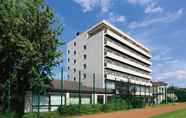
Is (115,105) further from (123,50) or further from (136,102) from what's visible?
(123,50)

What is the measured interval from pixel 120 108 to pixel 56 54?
2121 centimetres

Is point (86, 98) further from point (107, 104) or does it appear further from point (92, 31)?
point (92, 31)

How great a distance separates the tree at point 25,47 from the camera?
29453 millimetres

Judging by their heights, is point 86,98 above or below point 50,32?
below

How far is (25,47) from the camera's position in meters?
28.8

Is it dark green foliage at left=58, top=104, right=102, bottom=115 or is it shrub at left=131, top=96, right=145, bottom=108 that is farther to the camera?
shrub at left=131, top=96, right=145, bottom=108

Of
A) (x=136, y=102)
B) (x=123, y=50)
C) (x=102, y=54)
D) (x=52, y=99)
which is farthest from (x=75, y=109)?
(x=123, y=50)

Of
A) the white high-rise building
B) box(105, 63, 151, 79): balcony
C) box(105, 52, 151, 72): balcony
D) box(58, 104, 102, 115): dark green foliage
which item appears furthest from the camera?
box(105, 52, 151, 72): balcony

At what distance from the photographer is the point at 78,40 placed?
101062 mm

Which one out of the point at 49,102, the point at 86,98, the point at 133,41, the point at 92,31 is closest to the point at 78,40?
the point at 92,31

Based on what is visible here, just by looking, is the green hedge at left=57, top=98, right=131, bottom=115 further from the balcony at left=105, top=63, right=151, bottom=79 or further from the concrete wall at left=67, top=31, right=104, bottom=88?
the balcony at left=105, top=63, right=151, bottom=79

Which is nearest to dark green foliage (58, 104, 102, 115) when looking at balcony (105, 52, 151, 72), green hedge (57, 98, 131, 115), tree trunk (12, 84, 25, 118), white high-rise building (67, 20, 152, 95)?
green hedge (57, 98, 131, 115)

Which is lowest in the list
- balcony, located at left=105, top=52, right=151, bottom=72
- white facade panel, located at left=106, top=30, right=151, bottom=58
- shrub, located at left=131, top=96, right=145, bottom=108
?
A: shrub, located at left=131, top=96, right=145, bottom=108

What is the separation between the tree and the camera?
29.5 metres
